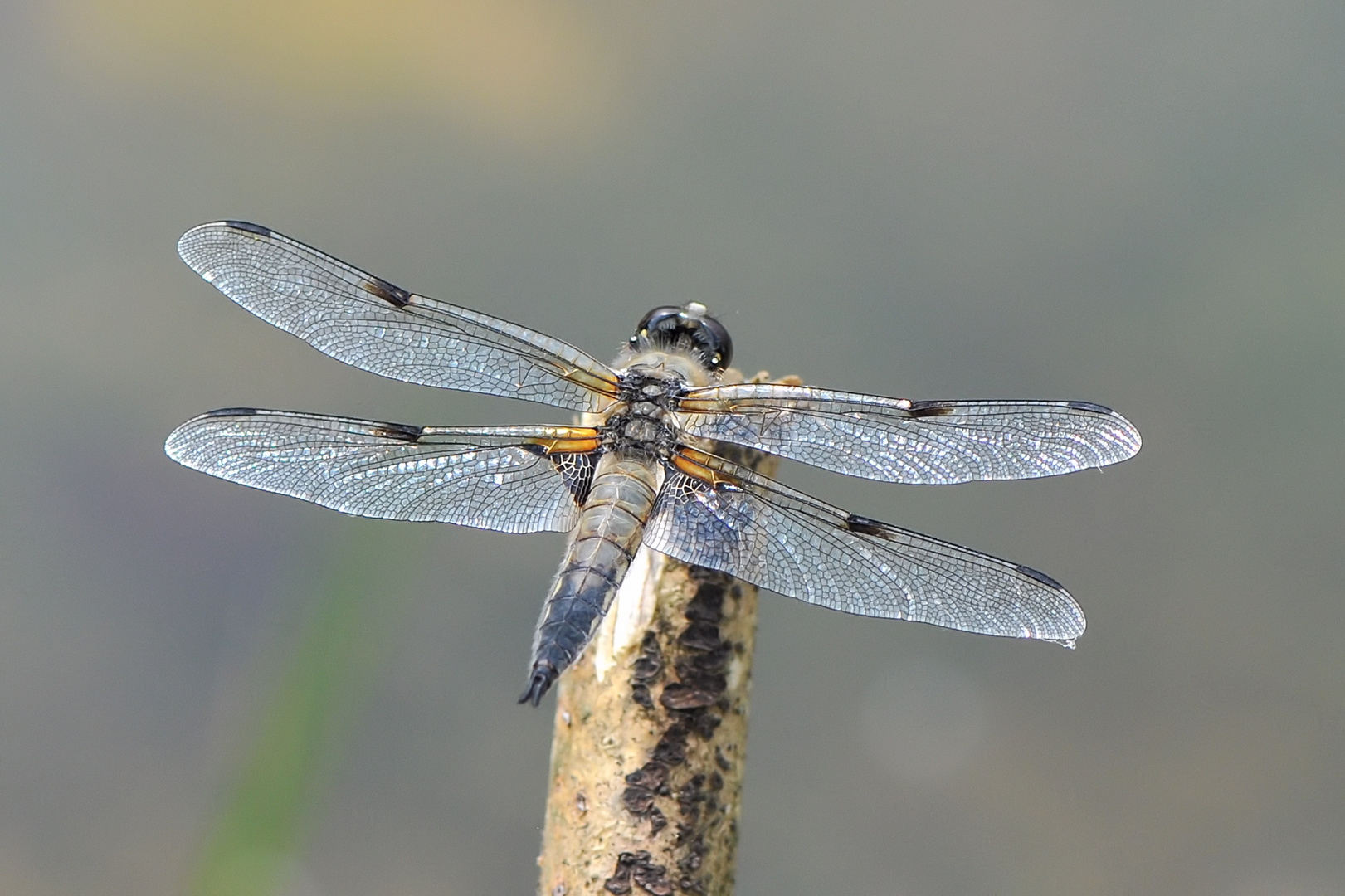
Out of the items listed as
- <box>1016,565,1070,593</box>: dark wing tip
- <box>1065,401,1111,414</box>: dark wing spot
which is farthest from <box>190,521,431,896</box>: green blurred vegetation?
<box>1065,401,1111,414</box>: dark wing spot

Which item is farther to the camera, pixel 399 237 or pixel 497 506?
pixel 399 237

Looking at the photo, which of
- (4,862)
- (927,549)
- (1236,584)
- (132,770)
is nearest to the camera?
(927,549)

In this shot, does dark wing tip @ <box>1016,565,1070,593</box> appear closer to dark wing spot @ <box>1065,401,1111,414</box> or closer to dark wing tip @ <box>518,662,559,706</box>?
dark wing spot @ <box>1065,401,1111,414</box>

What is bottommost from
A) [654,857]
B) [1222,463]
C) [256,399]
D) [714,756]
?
[654,857]

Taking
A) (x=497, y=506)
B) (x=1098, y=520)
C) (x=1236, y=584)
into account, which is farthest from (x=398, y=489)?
(x=1236, y=584)

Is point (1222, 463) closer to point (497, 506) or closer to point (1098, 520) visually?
point (1098, 520)

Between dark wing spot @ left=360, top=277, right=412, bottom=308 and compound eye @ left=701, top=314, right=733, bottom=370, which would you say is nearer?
dark wing spot @ left=360, top=277, right=412, bottom=308

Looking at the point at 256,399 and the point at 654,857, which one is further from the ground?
the point at 256,399
